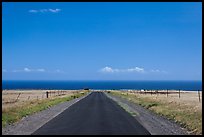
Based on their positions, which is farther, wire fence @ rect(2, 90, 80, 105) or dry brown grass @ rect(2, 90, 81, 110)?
wire fence @ rect(2, 90, 80, 105)

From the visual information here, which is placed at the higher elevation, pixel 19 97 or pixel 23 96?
pixel 23 96

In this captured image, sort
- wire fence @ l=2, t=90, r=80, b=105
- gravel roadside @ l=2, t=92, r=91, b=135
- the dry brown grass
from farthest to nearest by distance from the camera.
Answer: wire fence @ l=2, t=90, r=80, b=105
the dry brown grass
gravel roadside @ l=2, t=92, r=91, b=135

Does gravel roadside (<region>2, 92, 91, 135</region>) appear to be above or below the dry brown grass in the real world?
below

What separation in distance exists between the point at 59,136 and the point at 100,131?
233cm

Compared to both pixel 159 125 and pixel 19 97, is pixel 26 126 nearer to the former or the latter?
pixel 159 125

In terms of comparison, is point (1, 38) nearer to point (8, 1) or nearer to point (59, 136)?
point (8, 1)

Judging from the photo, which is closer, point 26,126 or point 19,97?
point 26,126

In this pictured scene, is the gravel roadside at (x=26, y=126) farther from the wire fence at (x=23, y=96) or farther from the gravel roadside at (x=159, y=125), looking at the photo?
the wire fence at (x=23, y=96)

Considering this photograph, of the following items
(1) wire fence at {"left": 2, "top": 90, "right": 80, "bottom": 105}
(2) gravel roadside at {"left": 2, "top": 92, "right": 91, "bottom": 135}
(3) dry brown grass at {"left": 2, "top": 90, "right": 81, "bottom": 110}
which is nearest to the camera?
(2) gravel roadside at {"left": 2, "top": 92, "right": 91, "bottom": 135}

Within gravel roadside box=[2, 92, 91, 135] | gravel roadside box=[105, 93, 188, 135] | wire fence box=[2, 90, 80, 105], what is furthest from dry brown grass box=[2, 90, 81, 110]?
gravel roadside box=[105, 93, 188, 135]

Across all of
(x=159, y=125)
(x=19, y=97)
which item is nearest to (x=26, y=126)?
(x=159, y=125)

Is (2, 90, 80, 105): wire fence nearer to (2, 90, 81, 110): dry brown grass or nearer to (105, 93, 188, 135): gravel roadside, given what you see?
(2, 90, 81, 110): dry brown grass

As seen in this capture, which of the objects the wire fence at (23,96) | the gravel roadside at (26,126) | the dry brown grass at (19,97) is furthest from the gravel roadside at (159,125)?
the wire fence at (23,96)

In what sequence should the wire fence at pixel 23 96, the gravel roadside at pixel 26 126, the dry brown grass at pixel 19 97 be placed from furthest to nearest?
the wire fence at pixel 23 96, the dry brown grass at pixel 19 97, the gravel roadside at pixel 26 126
